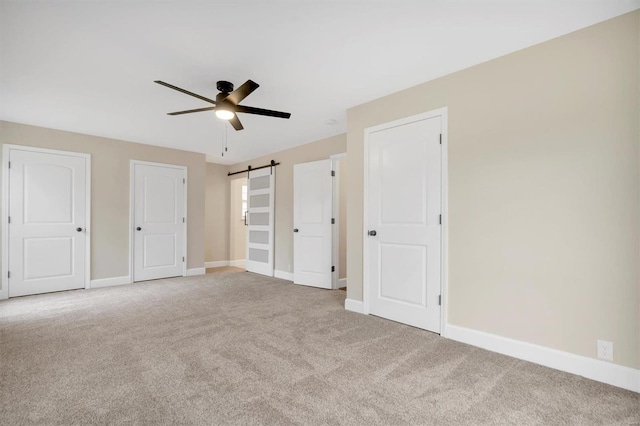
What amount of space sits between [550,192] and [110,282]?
607 cm

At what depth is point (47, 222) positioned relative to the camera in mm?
4527

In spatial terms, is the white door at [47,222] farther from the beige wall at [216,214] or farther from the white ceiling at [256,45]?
the beige wall at [216,214]

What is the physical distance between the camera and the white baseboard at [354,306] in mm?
3596

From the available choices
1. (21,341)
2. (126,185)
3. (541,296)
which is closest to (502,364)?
(541,296)

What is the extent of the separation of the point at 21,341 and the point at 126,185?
3.09 m

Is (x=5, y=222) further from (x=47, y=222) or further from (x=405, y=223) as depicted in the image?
(x=405, y=223)

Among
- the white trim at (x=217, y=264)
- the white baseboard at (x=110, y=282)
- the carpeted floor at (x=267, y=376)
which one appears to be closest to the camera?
the carpeted floor at (x=267, y=376)

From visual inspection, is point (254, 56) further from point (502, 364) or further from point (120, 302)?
point (120, 302)

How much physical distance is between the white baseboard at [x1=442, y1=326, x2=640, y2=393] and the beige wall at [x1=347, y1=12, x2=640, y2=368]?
51 millimetres

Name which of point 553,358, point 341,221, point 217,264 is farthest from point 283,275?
point 553,358

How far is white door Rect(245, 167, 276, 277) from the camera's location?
6.05 metres

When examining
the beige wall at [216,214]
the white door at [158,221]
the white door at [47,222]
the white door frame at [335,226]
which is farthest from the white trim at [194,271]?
the white door frame at [335,226]

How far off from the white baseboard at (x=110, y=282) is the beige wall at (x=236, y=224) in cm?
260

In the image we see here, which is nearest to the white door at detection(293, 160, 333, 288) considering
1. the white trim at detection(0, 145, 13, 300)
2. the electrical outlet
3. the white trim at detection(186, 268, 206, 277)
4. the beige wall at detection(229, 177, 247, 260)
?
the white trim at detection(186, 268, 206, 277)
